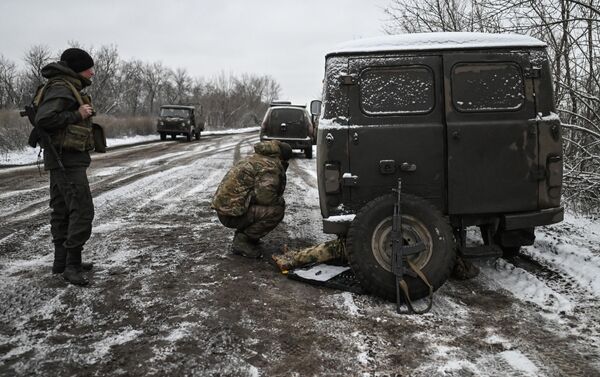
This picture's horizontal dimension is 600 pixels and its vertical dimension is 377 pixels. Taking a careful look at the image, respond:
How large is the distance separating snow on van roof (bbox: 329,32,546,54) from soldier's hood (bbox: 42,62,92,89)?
2234mm

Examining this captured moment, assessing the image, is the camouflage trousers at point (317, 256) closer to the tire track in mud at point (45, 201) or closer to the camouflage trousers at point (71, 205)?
the camouflage trousers at point (71, 205)

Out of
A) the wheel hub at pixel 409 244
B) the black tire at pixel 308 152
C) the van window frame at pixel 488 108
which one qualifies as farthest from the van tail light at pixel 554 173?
the black tire at pixel 308 152

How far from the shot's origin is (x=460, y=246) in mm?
4133

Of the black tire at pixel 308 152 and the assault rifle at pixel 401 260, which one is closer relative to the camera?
the assault rifle at pixel 401 260

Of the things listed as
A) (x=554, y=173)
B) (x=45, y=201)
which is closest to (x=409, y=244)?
(x=554, y=173)

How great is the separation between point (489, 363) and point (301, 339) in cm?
114

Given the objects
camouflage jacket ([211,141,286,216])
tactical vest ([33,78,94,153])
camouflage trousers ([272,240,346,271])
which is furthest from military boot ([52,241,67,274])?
→ camouflage trousers ([272,240,346,271])

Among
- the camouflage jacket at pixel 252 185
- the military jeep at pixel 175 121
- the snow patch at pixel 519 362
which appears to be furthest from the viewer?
the military jeep at pixel 175 121

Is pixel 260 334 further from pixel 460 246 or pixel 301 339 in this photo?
pixel 460 246

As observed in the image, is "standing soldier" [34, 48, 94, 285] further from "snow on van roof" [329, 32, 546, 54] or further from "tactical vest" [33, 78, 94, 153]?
"snow on van roof" [329, 32, 546, 54]

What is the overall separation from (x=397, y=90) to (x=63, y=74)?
9.45 feet

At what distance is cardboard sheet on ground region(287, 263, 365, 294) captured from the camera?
389cm

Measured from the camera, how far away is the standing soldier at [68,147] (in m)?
3.82

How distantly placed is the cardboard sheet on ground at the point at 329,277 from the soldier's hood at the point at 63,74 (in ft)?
8.31
